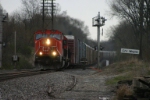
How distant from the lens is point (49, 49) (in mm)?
23406

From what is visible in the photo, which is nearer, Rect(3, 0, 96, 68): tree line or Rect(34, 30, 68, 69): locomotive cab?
Rect(34, 30, 68, 69): locomotive cab

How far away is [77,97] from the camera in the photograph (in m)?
11.0

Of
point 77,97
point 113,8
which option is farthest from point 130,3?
point 77,97

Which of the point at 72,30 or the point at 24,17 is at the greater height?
the point at 24,17

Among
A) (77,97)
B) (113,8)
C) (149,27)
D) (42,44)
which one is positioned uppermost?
(113,8)

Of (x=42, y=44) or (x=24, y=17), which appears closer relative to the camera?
(x=42, y=44)

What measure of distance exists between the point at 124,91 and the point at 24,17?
44.1m

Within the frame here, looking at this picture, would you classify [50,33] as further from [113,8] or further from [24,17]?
[24,17]

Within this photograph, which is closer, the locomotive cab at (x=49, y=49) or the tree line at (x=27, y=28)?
the locomotive cab at (x=49, y=49)

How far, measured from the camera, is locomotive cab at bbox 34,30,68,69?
23.2m

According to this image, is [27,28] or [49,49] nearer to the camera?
[49,49]

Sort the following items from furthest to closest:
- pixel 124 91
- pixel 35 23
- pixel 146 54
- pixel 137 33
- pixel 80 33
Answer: pixel 35 23
pixel 80 33
pixel 137 33
pixel 146 54
pixel 124 91

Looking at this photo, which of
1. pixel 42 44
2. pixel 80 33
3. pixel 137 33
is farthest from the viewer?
pixel 80 33

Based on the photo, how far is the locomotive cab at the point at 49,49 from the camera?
23.2 m
